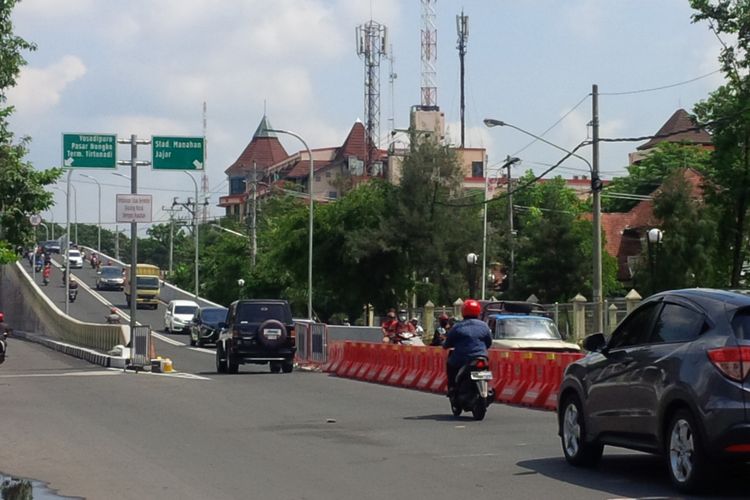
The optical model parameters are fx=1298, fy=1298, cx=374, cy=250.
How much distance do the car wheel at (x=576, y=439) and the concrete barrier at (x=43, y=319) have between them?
32790 mm

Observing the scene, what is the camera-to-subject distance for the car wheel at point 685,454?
395 inches

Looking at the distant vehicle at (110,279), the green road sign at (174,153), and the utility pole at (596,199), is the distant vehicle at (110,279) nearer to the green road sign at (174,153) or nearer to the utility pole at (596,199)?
the green road sign at (174,153)

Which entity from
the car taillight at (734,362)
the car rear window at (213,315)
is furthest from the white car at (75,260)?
the car taillight at (734,362)

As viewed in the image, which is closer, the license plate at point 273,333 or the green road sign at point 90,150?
the license plate at point 273,333

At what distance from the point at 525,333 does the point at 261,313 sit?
8527mm

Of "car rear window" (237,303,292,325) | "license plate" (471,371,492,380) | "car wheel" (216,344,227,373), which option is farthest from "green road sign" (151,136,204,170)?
"license plate" (471,371,492,380)

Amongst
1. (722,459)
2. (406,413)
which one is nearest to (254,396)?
(406,413)

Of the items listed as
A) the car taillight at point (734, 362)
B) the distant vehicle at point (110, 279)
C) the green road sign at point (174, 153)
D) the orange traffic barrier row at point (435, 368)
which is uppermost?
the green road sign at point (174, 153)

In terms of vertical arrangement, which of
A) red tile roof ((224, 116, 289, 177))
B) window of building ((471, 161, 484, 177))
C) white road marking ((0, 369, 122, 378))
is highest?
red tile roof ((224, 116, 289, 177))

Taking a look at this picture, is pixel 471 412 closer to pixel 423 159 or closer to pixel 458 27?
pixel 423 159

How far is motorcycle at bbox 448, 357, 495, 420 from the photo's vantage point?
1817 centimetres

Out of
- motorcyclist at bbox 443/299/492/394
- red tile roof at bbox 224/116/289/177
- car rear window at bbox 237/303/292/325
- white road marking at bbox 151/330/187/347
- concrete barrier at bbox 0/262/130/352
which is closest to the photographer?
motorcyclist at bbox 443/299/492/394

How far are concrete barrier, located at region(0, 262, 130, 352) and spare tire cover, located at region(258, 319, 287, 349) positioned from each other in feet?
40.8

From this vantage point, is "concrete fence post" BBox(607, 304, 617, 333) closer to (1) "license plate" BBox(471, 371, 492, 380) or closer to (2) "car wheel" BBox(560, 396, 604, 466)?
(1) "license plate" BBox(471, 371, 492, 380)
